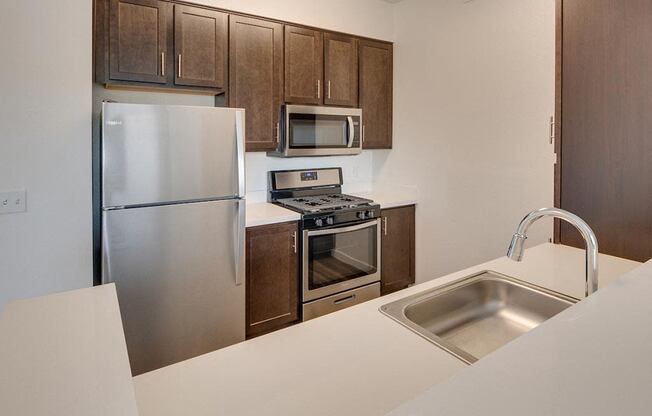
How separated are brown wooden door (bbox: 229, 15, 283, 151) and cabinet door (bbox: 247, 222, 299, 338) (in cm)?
69

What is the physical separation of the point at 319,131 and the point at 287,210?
0.74 m

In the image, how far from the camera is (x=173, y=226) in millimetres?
2146

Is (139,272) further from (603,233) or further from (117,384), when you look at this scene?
(603,233)

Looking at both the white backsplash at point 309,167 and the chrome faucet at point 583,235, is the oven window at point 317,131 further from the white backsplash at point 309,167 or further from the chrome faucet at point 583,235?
the chrome faucet at point 583,235

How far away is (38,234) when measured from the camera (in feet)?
6.66

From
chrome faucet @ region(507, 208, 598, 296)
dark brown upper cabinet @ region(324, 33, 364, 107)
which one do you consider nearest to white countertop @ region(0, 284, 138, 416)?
chrome faucet @ region(507, 208, 598, 296)

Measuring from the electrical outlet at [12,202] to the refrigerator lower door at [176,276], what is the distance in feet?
1.40

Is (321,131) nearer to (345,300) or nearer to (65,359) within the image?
(345,300)

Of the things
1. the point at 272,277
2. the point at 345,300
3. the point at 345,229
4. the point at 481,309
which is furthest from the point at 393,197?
the point at 481,309

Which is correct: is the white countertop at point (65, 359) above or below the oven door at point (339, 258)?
above

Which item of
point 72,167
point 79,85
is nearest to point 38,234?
point 72,167

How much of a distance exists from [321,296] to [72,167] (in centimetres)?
178

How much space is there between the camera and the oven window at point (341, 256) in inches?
110

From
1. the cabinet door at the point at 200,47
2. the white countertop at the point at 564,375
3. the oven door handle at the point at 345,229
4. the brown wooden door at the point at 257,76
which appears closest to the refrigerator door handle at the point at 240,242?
the oven door handle at the point at 345,229
